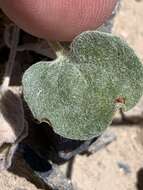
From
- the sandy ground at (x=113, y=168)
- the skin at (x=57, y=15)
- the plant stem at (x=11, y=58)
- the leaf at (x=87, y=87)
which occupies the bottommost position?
the sandy ground at (x=113, y=168)

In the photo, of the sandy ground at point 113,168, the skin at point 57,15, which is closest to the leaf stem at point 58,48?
the skin at point 57,15

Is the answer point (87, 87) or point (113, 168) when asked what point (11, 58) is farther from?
point (113, 168)

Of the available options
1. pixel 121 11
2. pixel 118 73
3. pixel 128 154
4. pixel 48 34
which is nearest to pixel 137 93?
pixel 118 73

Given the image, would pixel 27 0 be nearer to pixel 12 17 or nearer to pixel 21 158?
pixel 12 17

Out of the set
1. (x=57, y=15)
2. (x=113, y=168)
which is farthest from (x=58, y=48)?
(x=113, y=168)

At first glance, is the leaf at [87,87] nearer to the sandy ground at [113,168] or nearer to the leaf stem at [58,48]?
the leaf stem at [58,48]

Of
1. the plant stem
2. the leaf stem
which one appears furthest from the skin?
the plant stem
